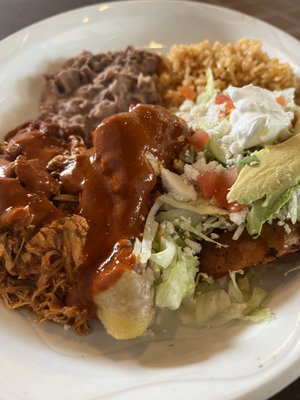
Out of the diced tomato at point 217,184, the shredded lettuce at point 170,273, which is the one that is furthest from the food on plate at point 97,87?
the shredded lettuce at point 170,273

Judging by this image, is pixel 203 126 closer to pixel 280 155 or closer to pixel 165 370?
pixel 280 155

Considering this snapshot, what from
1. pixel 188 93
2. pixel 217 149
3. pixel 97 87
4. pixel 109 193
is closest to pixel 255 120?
pixel 217 149

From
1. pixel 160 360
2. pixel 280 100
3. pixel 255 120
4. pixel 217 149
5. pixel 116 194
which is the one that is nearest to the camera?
pixel 160 360

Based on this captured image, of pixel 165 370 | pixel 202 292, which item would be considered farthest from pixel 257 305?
pixel 165 370

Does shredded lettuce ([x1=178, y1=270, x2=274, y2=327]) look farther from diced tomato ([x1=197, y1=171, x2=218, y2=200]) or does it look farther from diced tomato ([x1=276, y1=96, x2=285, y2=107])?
diced tomato ([x1=276, y1=96, x2=285, y2=107])

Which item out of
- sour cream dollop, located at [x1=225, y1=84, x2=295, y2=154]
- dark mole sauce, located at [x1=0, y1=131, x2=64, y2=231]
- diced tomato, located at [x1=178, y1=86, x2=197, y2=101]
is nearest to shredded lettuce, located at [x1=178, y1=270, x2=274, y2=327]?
sour cream dollop, located at [x1=225, y1=84, x2=295, y2=154]

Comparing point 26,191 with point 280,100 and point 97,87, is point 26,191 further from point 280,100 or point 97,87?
point 280,100

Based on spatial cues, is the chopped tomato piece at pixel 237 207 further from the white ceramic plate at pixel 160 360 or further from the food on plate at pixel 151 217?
the white ceramic plate at pixel 160 360
